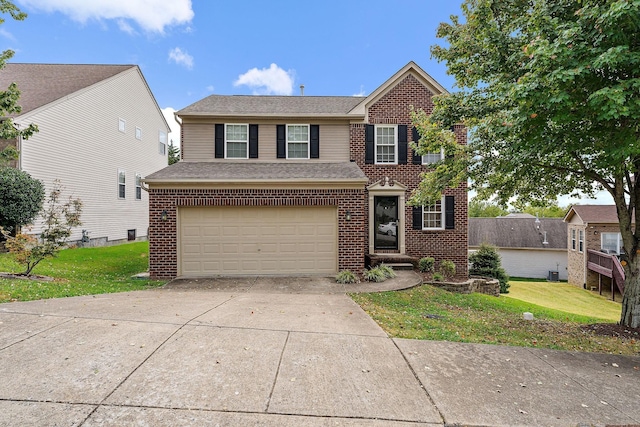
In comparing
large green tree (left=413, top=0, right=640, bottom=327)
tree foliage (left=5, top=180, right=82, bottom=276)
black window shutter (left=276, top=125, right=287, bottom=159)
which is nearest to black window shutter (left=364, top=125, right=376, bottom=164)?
black window shutter (left=276, top=125, right=287, bottom=159)

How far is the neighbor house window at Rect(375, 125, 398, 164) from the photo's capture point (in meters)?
12.5

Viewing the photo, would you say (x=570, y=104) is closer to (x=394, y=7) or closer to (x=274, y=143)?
(x=274, y=143)

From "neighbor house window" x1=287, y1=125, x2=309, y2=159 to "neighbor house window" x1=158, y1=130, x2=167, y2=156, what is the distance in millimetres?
14416

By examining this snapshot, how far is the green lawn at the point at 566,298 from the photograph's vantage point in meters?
15.1

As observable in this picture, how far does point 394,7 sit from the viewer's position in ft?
40.5

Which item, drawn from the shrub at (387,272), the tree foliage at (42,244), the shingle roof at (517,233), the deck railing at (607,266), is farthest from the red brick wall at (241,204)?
the shingle roof at (517,233)

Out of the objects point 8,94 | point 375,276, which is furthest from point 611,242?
point 8,94

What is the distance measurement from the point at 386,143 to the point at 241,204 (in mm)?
6151

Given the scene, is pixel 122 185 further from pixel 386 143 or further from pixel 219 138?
pixel 386 143

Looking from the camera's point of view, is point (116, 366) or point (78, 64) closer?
point (116, 366)

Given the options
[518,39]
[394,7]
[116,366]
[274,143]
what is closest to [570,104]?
[518,39]

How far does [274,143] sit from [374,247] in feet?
17.9

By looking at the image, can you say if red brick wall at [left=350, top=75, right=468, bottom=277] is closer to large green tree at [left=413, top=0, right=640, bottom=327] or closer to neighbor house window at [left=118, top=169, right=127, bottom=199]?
large green tree at [left=413, top=0, right=640, bottom=327]

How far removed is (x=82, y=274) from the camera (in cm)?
1005
